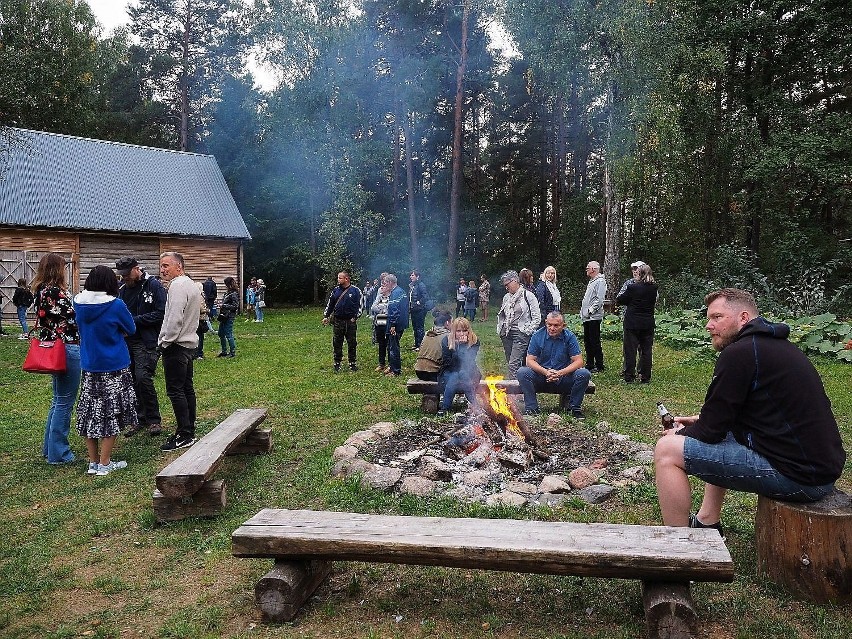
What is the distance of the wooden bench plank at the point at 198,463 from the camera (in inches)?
171

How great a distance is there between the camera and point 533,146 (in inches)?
1323

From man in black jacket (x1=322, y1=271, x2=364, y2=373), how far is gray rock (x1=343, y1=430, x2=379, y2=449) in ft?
14.6

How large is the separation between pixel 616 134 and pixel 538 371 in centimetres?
1312

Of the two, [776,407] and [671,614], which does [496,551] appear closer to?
[671,614]

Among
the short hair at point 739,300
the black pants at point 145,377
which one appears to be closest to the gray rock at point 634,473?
the short hair at point 739,300

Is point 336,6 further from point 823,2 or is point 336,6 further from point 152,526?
point 152,526

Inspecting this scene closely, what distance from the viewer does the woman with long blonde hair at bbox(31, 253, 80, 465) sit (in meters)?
5.71

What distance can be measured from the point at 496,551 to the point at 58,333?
4.85 m

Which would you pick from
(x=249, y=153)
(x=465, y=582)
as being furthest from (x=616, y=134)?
(x=249, y=153)

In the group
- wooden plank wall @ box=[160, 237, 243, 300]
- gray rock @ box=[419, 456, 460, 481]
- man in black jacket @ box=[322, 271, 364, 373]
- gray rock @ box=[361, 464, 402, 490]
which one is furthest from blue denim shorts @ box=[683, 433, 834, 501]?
wooden plank wall @ box=[160, 237, 243, 300]

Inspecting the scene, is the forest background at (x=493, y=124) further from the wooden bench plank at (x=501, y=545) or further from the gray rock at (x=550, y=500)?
the wooden bench plank at (x=501, y=545)

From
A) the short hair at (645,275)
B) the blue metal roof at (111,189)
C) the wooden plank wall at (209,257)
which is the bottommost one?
the short hair at (645,275)

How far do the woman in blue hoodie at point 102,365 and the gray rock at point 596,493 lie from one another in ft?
13.7

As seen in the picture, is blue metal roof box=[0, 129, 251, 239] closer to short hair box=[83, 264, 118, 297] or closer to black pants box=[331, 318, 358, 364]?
black pants box=[331, 318, 358, 364]
